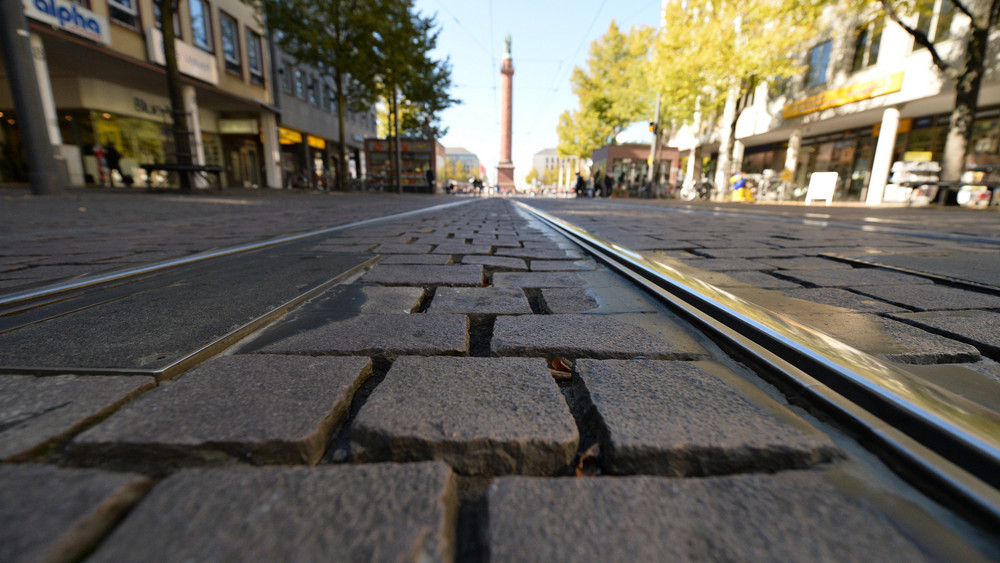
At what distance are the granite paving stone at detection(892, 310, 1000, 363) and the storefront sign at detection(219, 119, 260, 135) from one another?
80.0 feet

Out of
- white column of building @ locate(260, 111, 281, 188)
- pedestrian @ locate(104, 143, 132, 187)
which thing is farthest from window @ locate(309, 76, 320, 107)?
pedestrian @ locate(104, 143, 132, 187)

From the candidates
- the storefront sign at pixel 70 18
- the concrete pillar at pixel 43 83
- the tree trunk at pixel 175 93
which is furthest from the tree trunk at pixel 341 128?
the concrete pillar at pixel 43 83

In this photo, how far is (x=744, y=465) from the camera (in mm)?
729

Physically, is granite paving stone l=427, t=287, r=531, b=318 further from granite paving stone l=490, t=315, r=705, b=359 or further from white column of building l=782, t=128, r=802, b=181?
white column of building l=782, t=128, r=802, b=181

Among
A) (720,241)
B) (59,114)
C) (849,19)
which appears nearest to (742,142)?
(849,19)

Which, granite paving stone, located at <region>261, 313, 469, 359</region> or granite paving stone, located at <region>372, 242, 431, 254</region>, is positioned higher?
granite paving stone, located at <region>261, 313, 469, 359</region>

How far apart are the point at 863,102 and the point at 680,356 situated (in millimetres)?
21232

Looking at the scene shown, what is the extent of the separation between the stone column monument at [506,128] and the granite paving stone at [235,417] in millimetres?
44031

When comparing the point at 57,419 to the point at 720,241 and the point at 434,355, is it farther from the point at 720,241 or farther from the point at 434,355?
the point at 720,241

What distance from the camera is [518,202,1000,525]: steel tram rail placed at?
62cm

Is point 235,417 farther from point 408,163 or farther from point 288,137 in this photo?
point 408,163

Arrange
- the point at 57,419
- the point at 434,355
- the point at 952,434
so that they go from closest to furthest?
the point at 952,434 → the point at 57,419 → the point at 434,355

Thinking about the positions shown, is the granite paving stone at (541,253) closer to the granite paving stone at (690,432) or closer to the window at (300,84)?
the granite paving stone at (690,432)

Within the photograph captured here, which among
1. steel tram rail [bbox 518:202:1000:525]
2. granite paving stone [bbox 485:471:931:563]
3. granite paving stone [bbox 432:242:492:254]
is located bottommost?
granite paving stone [bbox 432:242:492:254]
